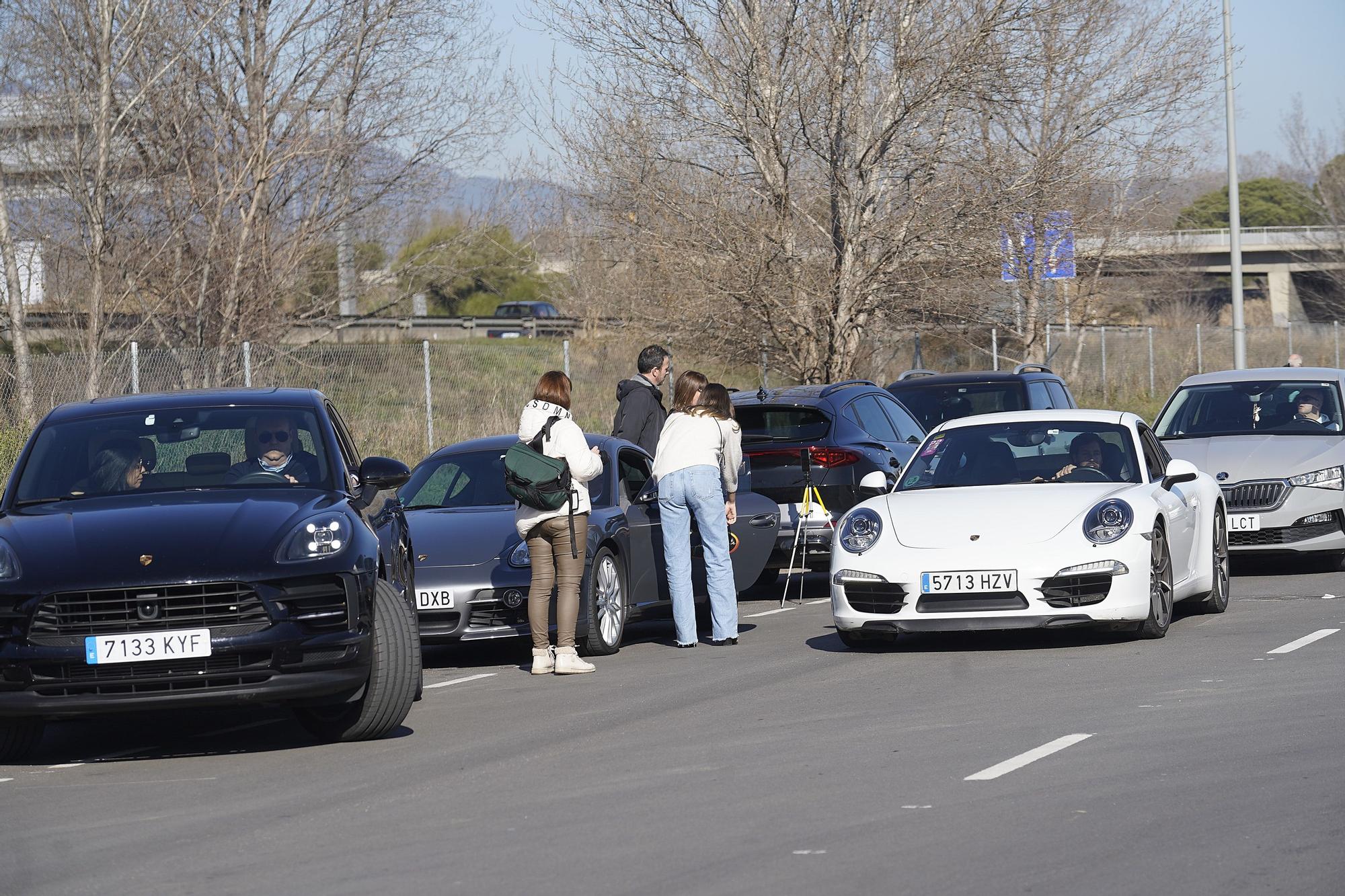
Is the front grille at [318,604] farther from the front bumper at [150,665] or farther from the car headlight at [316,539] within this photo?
the car headlight at [316,539]

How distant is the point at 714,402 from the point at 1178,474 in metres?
3.08

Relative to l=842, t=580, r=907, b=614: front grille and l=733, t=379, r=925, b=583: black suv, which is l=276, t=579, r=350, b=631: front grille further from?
l=733, t=379, r=925, b=583: black suv

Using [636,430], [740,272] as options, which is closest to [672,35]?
[740,272]

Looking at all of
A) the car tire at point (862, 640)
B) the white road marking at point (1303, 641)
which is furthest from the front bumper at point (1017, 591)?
the white road marking at point (1303, 641)

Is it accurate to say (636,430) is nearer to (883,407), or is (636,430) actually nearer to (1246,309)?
(883,407)

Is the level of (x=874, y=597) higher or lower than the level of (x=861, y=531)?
lower

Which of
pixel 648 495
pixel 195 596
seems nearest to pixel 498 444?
pixel 648 495

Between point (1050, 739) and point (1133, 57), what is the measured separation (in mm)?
25245

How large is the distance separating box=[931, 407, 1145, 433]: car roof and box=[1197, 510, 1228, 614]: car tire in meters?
1.10

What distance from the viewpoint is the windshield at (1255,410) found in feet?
53.2

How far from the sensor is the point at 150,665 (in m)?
7.84

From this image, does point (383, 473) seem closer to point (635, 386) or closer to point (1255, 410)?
point (635, 386)

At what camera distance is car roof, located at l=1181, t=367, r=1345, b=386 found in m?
16.4

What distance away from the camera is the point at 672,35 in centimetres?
2347
